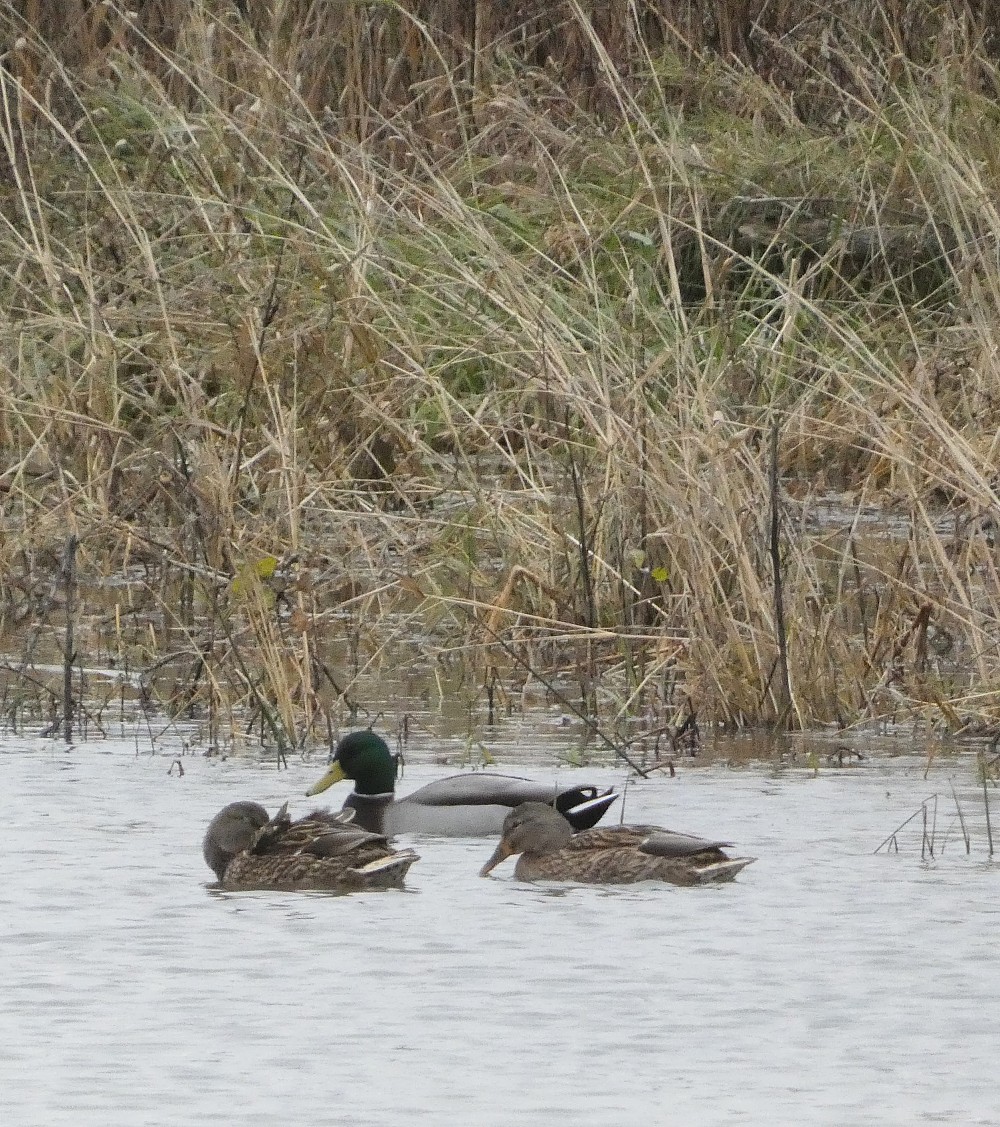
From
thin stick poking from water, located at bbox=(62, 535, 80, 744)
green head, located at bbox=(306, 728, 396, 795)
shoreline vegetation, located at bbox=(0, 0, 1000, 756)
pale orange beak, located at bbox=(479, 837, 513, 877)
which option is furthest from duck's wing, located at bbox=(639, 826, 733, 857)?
thin stick poking from water, located at bbox=(62, 535, 80, 744)

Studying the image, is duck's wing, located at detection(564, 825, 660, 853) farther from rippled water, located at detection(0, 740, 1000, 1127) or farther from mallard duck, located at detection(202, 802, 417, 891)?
mallard duck, located at detection(202, 802, 417, 891)

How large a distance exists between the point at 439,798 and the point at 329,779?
34cm

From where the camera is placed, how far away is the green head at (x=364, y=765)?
7.62 meters

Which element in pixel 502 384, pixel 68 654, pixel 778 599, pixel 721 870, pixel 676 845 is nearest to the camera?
pixel 721 870

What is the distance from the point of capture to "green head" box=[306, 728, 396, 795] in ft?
25.0

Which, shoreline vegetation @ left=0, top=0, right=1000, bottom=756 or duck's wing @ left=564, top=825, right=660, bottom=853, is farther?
shoreline vegetation @ left=0, top=0, right=1000, bottom=756

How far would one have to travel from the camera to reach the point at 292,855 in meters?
6.91

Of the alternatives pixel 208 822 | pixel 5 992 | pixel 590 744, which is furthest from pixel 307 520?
pixel 5 992

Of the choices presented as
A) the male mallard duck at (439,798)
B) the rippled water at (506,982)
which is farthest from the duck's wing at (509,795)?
the rippled water at (506,982)

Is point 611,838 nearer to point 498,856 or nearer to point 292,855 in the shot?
point 498,856

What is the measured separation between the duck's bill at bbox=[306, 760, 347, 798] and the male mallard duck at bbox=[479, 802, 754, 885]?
691mm

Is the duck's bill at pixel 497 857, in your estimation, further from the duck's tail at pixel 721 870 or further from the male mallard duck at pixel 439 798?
the duck's tail at pixel 721 870

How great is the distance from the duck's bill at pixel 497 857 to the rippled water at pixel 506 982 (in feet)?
0.30

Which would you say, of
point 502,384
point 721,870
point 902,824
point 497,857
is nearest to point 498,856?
point 497,857
